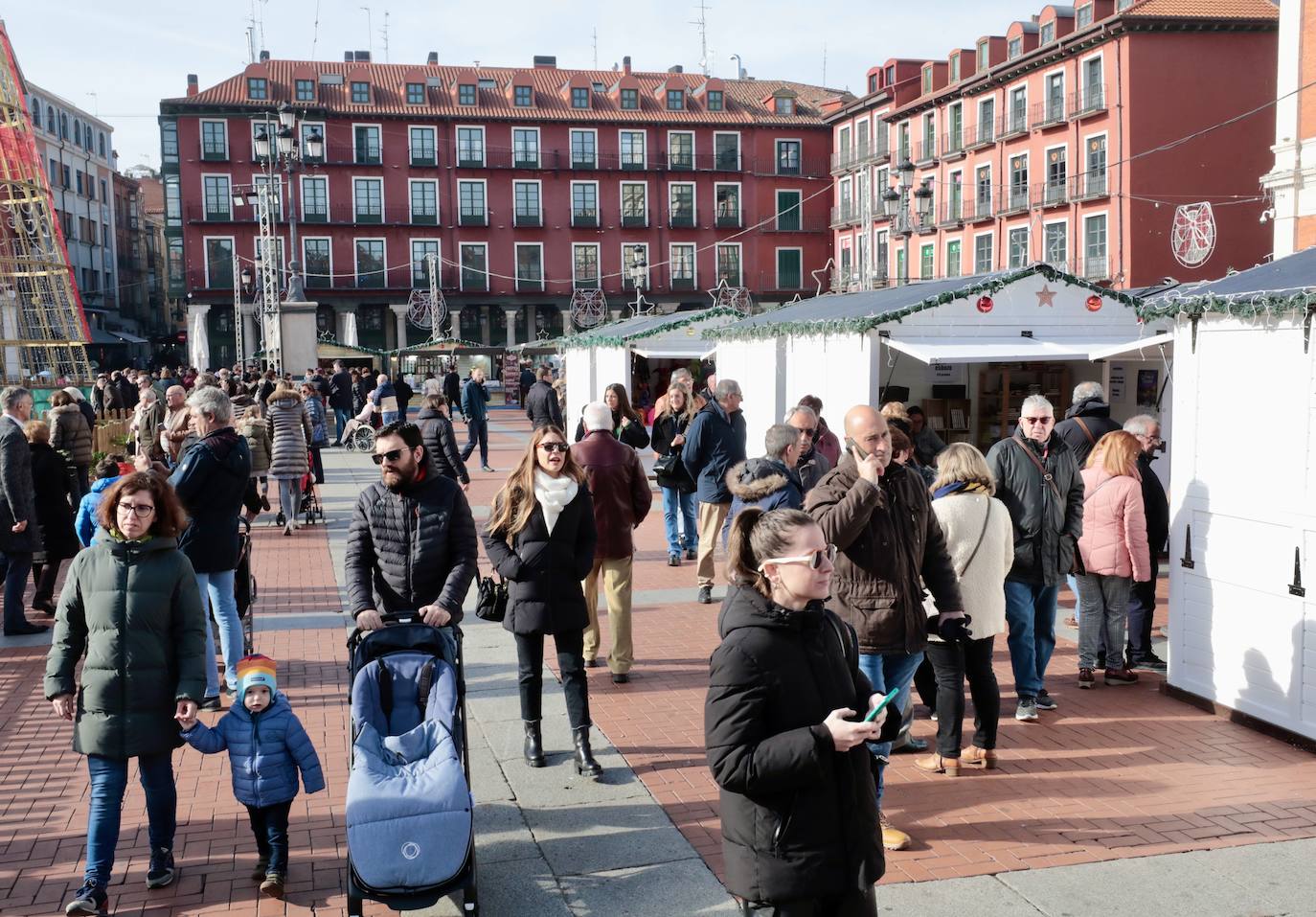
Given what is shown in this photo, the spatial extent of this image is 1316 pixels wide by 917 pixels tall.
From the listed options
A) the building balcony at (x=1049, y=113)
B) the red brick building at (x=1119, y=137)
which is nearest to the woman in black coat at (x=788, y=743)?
the red brick building at (x=1119, y=137)

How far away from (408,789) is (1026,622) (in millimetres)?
3710

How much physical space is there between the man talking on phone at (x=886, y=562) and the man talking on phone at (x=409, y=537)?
154 centimetres

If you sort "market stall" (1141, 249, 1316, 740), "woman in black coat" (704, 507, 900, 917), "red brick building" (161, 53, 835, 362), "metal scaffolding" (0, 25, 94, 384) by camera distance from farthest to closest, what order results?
"red brick building" (161, 53, 835, 362), "metal scaffolding" (0, 25, 94, 384), "market stall" (1141, 249, 1316, 740), "woman in black coat" (704, 507, 900, 917)

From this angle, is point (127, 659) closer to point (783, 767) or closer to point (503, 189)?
point (783, 767)

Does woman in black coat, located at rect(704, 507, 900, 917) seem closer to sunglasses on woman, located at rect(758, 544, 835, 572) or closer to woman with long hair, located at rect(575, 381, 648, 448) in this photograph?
sunglasses on woman, located at rect(758, 544, 835, 572)

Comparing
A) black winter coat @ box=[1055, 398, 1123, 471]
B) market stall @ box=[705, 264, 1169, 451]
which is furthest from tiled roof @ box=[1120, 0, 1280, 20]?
black winter coat @ box=[1055, 398, 1123, 471]

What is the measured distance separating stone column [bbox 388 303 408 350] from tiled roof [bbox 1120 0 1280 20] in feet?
107

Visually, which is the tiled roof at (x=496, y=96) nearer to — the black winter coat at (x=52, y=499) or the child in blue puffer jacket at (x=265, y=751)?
the black winter coat at (x=52, y=499)

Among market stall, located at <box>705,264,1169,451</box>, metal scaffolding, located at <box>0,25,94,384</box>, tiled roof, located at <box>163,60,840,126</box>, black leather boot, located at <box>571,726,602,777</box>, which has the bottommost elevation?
black leather boot, located at <box>571,726,602,777</box>

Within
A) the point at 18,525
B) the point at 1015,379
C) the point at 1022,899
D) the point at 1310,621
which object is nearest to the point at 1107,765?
the point at 1310,621

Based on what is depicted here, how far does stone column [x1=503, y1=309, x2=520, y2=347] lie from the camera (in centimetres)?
5678

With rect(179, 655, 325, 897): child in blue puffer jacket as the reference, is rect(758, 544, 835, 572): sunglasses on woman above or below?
above

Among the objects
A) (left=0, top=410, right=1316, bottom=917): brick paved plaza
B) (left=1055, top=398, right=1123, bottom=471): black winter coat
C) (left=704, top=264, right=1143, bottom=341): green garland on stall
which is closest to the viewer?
(left=0, top=410, right=1316, bottom=917): brick paved plaza

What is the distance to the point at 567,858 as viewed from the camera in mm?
4871
